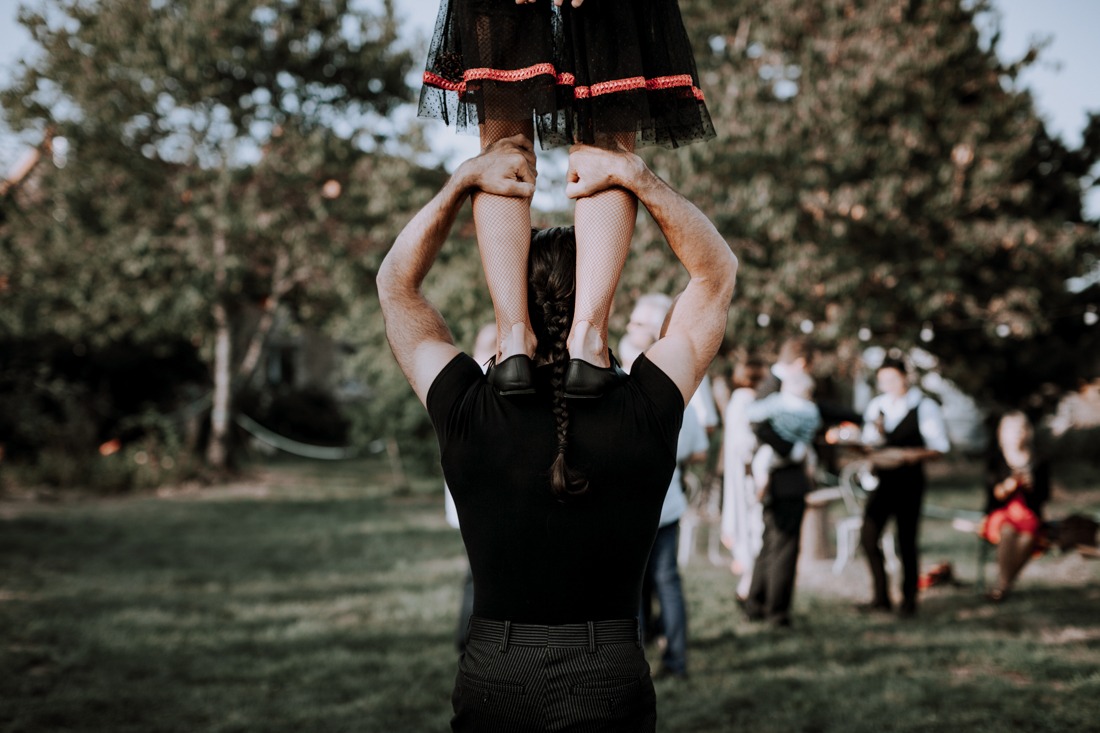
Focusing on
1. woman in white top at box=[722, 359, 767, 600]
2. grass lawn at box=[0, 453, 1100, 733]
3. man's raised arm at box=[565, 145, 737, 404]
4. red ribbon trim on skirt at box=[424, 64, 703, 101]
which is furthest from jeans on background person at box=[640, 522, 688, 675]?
red ribbon trim on skirt at box=[424, 64, 703, 101]

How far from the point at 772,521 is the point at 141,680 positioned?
418 centimetres

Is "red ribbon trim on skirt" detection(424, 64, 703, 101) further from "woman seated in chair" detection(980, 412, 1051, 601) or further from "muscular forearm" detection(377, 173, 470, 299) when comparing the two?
"woman seated in chair" detection(980, 412, 1051, 601)

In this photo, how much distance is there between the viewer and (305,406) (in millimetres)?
25375

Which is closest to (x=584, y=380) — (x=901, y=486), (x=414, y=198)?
(x=901, y=486)

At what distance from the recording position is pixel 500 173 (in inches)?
72.8

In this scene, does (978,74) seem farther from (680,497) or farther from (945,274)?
(680,497)

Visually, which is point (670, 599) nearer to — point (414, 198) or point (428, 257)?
point (428, 257)

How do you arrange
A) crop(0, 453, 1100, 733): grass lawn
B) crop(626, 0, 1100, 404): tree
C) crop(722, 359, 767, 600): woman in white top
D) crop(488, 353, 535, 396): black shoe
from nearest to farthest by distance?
crop(488, 353, 535, 396): black shoe, crop(0, 453, 1100, 733): grass lawn, crop(722, 359, 767, 600): woman in white top, crop(626, 0, 1100, 404): tree

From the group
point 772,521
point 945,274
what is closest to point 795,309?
point 945,274

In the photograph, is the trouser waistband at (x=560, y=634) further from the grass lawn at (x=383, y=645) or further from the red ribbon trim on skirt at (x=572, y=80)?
the grass lawn at (x=383, y=645)

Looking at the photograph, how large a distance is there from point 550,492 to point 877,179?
11.4 m

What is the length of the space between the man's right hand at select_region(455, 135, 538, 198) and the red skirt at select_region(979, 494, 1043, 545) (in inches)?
260

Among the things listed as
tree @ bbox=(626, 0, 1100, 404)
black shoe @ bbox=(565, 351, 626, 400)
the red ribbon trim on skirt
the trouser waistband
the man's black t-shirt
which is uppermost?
tree @ bbox=(626, 0, 1100, 404)

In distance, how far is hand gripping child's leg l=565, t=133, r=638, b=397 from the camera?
180cm
